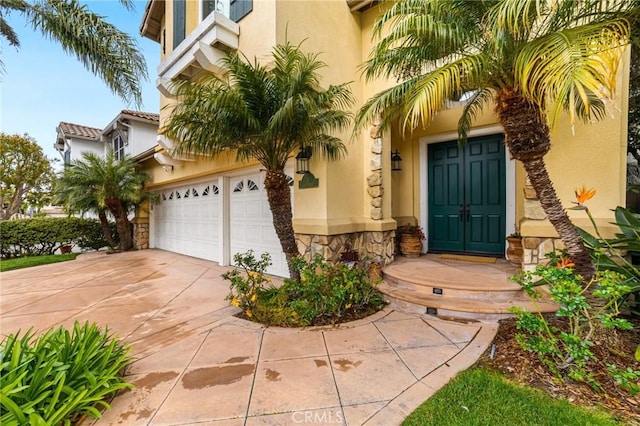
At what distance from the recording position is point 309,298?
4418mm

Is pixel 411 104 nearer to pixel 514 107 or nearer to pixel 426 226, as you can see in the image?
pixel 514 107

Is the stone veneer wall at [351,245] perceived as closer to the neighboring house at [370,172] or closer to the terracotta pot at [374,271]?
the neighboring house at [370,172]

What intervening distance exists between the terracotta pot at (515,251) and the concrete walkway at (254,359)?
2.42 m

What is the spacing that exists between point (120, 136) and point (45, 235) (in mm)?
6126

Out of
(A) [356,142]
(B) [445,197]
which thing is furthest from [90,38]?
(B) [445,197]


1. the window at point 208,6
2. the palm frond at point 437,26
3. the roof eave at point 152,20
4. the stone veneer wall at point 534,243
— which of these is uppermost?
the roof eave at point 152,20

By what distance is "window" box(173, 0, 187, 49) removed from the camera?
7.70 m

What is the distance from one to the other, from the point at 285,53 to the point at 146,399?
492 cm

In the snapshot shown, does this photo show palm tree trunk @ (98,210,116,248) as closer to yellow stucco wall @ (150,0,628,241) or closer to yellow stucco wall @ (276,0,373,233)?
yellow stucco wall @ (150,0,628,241)

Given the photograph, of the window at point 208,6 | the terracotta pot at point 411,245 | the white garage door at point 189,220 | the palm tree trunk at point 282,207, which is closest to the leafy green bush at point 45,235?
the white garage door at point 189,220

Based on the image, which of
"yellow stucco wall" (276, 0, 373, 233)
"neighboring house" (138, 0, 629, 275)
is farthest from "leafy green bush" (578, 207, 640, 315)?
"yellow stucco wall" (276, 0, 373, 233)

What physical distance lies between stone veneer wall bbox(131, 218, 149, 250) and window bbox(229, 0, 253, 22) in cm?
1056

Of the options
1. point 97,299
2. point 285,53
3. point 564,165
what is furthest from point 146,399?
point 564,165

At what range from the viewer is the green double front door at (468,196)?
6344 millimetres
